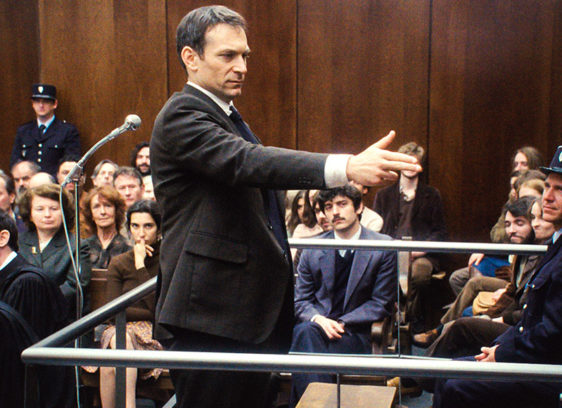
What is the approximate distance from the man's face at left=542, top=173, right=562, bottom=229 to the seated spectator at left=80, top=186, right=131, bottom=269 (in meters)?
2.79

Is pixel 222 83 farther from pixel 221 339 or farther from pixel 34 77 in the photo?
pixel 34 77

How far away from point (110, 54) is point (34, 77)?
90 cm

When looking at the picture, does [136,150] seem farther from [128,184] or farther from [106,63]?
[106,63]

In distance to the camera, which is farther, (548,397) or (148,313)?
(148,313)

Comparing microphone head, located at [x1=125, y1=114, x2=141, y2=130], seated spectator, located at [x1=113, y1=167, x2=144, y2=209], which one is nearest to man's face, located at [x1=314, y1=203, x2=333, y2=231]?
seated spectator, located at [x1=113, y1=167, x2=144, y2=209]

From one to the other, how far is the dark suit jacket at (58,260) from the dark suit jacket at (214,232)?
230cm

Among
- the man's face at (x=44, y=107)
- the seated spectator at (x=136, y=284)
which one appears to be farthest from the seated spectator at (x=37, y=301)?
the man's face at (x=44, y=107)

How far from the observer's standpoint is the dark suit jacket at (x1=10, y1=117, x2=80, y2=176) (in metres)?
6.97

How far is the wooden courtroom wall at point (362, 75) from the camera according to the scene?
20.6 ft

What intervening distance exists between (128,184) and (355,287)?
2403 millimetres

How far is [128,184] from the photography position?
5.50 meters

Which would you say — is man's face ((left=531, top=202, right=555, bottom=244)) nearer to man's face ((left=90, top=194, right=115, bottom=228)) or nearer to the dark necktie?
the dark necktie

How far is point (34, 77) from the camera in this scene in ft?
24.0

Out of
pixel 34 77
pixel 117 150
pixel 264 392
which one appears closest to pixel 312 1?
pixel 117 150
